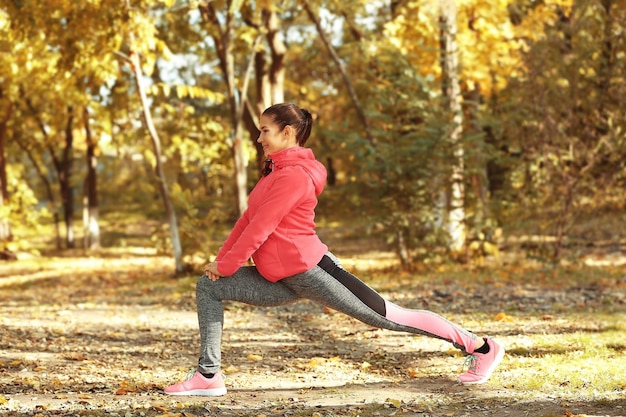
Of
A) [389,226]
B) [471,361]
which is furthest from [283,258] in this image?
[389,226]

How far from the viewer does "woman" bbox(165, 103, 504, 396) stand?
480 centimetres

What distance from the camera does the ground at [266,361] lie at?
198 inches

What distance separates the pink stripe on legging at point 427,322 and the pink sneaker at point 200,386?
110 centimetres

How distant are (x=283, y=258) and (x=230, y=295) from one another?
0.40 m

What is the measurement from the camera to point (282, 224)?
4.85 m

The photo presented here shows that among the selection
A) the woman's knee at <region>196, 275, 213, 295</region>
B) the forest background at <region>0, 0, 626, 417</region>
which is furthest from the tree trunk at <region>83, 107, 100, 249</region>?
the woman's knee at <region>196, 275, 213, 295</region>

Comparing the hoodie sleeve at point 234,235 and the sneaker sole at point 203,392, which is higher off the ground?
the hoodie sleeve at point 234,235

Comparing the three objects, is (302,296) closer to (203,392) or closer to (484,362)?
(203,392)

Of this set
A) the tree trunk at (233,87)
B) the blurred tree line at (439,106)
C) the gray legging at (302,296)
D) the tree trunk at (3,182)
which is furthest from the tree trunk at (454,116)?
the tree trunk at (3,182)

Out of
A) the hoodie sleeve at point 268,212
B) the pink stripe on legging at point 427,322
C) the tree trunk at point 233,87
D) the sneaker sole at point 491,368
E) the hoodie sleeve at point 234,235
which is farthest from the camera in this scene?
the tree trunk at point 233,87

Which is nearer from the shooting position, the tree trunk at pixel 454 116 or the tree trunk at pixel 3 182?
the tree trunk at pixel 454 116

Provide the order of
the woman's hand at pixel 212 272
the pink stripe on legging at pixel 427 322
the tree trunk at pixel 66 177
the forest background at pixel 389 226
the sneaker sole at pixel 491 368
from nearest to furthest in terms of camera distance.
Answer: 1. the woman's hand at pixel 212 272
2. the pink stripe on legging at pixel 427 322
3. the sneaker sole at pixel 491 368
4. the forest background at pixel 389 226
5. the tree trunk at pixel 66 177

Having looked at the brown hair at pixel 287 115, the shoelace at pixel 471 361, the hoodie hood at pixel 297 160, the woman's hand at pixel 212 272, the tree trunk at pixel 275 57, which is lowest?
the shoelace at pixel 471 361

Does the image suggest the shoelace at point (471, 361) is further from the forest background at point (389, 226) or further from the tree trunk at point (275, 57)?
the tree trunk at point (275, 57)
